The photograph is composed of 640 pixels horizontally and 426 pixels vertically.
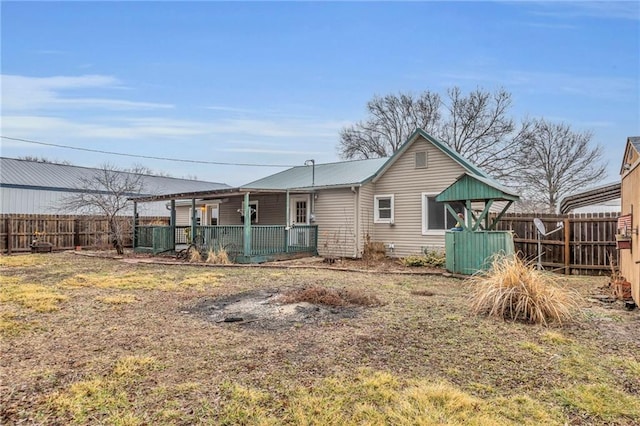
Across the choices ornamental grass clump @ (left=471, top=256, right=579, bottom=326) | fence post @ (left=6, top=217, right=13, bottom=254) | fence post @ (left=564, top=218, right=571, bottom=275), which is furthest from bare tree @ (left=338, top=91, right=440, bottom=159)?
ornamental grass clump @ (left=471, top=256, right=579, bottom=326)

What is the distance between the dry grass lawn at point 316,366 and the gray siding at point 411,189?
671 cm

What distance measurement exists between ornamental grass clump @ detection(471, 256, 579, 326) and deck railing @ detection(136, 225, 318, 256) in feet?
29.0

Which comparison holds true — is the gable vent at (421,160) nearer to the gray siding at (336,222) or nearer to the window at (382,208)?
the window at (382,208)

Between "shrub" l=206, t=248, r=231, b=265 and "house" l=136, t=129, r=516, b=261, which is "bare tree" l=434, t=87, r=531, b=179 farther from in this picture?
"shrub" l=206, t=248, r=231, b=265

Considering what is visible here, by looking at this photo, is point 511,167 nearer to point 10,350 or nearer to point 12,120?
point 10,350

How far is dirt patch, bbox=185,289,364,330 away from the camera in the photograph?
5.25m

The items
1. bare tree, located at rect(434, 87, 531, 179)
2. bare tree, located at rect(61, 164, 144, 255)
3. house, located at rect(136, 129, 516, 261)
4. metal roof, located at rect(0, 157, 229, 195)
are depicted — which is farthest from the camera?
bare tree, located at rect(434, 87, 531, 179)

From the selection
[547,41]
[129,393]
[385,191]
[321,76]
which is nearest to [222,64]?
[321,76]

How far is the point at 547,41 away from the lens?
12.3 metres

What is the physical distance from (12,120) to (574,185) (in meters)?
35.7

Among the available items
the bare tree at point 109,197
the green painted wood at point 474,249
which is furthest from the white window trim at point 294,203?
the bare tree at point 109,197

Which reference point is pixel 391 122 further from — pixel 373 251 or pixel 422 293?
pixel 422 293

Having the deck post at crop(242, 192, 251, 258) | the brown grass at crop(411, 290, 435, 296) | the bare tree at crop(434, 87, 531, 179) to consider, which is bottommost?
the brown grass at crop(411, 290, 435, 296)

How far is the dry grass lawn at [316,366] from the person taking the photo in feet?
9.01
